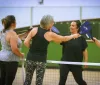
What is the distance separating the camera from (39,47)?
145 inches

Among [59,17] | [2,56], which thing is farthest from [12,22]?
[59,17]

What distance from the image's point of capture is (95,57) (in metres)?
8.67

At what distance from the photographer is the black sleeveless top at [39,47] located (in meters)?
3.65

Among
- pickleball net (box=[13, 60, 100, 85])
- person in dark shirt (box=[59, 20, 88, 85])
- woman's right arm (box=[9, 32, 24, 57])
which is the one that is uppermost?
woman's right arm (box=[9, 32, 24, 57])

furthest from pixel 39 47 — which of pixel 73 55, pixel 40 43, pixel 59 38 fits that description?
pixel 73 55

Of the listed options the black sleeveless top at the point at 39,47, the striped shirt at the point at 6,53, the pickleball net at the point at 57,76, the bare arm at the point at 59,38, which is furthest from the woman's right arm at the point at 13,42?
the pickleball net at the point at 57,76

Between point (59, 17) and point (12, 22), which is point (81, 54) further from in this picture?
point (59, 17)

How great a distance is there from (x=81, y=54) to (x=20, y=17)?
199 inches

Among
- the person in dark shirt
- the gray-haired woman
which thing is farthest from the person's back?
the person in dark shirt

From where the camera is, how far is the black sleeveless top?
3.65 meters

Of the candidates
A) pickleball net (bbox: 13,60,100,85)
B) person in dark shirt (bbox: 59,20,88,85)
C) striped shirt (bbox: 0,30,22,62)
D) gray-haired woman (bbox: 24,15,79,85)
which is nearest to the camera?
gray-haired woman (bbox: 24,15,79,85)

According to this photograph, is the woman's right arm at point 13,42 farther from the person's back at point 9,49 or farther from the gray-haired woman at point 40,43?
the gray-haired woman at point 40,43

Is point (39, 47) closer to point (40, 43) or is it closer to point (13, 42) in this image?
point (40, 43)

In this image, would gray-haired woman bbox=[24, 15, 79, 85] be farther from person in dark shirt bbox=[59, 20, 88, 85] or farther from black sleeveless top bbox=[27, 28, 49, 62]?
person in dark shirt bbox=[59, 20, 88, 85]
